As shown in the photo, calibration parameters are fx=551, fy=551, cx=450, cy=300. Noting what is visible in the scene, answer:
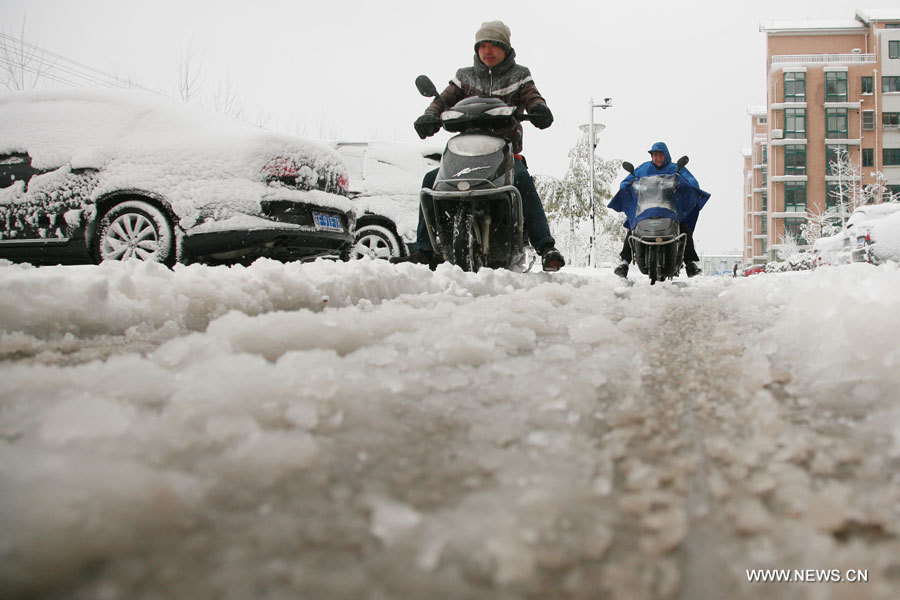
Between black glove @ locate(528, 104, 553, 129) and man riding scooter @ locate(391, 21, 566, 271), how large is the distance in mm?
15

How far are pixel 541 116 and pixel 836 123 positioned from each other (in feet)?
174

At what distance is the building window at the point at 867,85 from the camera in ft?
145

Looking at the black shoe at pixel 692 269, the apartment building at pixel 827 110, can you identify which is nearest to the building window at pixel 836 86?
the apartment building at pixel 827 110

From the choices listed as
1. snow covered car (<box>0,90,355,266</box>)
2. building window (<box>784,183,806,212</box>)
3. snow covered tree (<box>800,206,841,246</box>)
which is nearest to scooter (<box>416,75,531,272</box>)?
snow covered car (<box>0,90,355,266</box>)

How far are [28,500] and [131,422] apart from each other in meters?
0.20

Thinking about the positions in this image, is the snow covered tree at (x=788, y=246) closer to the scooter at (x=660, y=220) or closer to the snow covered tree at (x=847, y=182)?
the snow covered tree at (x=847, y=182)

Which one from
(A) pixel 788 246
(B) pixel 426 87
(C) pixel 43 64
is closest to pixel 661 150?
(B) pixel 426 87

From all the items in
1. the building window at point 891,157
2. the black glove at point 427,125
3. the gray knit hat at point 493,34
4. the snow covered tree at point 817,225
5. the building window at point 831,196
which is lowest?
the black glove at point 427,125

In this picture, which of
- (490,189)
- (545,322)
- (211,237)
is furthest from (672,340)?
(211,237)

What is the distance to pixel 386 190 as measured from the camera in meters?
7.54

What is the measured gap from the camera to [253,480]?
26.8 inches

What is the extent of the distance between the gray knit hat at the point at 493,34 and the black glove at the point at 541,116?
0.64 meters

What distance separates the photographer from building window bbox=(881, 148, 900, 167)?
43.2 m

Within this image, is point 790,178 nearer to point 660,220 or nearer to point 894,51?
point 894,51
